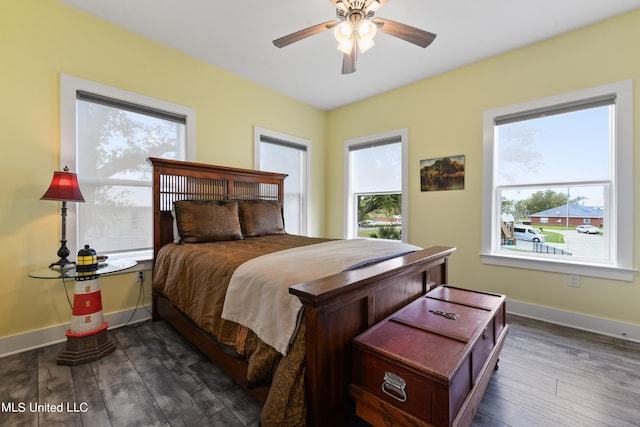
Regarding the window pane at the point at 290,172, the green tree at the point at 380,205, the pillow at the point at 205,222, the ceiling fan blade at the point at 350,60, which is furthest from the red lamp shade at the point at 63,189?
the green tree at the point at 380,205

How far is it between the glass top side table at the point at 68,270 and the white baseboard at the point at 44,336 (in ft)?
1.66

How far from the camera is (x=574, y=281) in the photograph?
261cm

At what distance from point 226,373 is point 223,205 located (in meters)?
1.64

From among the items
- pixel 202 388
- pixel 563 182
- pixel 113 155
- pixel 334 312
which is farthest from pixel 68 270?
pixel 563 182

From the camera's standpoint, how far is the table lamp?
79.3 inches

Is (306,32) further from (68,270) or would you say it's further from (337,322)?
(68,270)

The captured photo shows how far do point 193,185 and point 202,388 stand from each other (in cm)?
203

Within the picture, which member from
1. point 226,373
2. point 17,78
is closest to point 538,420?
point 226,373

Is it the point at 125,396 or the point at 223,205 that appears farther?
the point at 223,205

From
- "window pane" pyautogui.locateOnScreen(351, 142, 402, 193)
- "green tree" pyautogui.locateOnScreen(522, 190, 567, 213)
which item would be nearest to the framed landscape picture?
"window pane" pyautogui.locateOnScreen(351, 142, 402, 193)

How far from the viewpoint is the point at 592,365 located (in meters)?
1.95

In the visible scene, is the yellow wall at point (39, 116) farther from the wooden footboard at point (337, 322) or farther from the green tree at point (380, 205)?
the green tree at point (380, 205)

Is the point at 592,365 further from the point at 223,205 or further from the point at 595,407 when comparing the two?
the point at 223,205

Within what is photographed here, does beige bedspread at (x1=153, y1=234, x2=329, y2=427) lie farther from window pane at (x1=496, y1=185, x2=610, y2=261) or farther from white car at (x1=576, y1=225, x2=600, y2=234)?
white car at (x1=576, y1=225, x2=600, y2=234)
